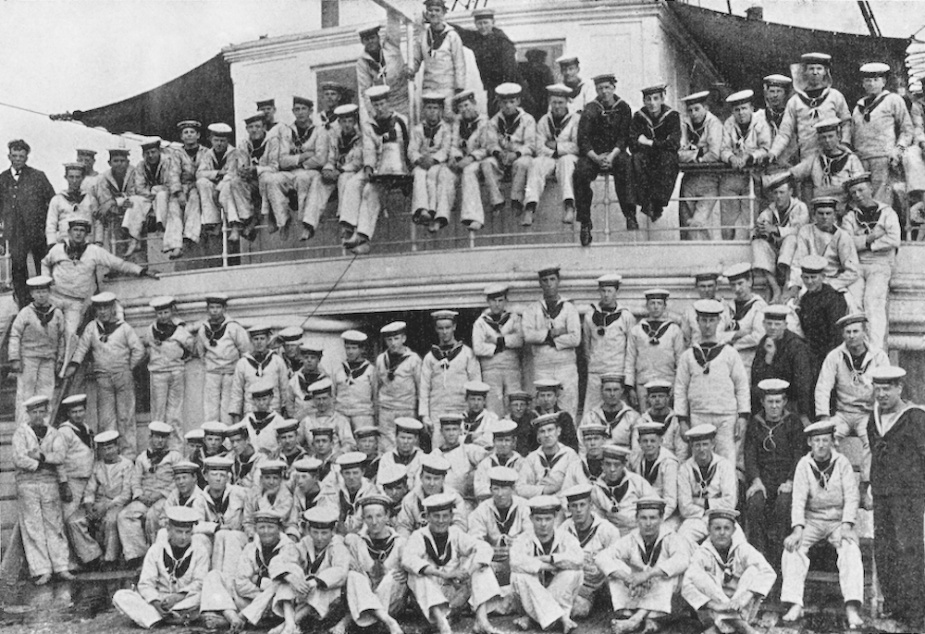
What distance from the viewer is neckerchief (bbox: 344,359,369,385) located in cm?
1084

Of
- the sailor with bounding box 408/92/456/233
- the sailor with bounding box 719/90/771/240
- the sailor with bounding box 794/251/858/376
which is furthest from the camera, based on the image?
the sailor with bounding box 408/92/456/233

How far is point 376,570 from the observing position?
29.5 ft

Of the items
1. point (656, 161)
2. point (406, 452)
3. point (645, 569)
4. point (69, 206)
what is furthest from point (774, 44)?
point (69, 206)

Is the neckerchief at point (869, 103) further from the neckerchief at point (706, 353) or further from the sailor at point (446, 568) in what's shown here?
the sailor at point (446, 568)

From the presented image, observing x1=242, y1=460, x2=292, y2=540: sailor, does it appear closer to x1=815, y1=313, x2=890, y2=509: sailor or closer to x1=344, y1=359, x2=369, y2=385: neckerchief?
x1=344, y1=359, x2=369, y2=385: neckerchief

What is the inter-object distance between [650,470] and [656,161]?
132 inches

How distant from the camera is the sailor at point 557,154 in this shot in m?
11.1

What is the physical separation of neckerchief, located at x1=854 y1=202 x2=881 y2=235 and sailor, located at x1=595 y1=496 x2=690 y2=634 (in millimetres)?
3598

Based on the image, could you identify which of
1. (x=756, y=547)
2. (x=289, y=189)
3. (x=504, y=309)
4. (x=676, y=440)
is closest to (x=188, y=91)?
(x=289, y=189)

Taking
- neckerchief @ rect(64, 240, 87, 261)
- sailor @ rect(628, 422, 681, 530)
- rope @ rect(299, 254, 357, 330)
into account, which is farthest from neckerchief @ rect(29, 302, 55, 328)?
sailor @ rect(628, 422, 681, 530)

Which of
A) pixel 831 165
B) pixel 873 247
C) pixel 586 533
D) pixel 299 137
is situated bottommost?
pixel 586 533

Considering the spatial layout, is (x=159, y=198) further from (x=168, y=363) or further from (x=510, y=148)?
(x=510, y=148)

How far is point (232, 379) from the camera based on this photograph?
1157cm

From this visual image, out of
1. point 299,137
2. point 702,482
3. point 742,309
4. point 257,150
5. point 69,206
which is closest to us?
point 702,482
